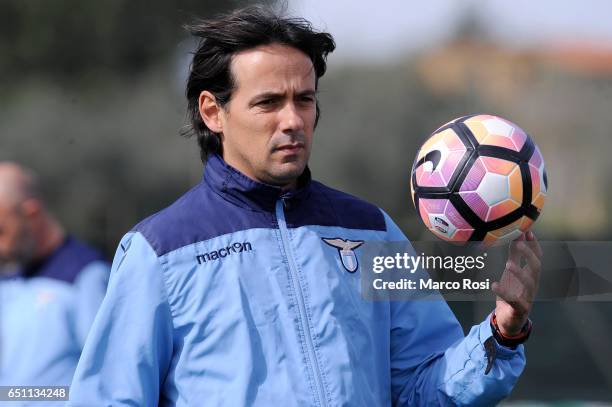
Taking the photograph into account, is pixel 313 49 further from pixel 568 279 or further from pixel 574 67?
pixel 574 67

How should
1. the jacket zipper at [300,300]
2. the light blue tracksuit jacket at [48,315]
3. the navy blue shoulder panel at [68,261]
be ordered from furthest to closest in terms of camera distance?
1. the navy blue shoulder panel at [68,261]
2. the light blue tracksuit jacket at [48,315]
3. the jacket zipper at [300,300]

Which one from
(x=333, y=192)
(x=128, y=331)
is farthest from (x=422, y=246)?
(x=128, y=331)

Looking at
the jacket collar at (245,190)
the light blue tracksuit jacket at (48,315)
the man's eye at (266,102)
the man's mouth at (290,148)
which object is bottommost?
the light blue tracksuit jacket at (48,315)

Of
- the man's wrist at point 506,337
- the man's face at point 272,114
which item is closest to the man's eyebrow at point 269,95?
the man's face at point 272,114

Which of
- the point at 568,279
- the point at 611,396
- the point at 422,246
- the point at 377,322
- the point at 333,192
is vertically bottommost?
the point at 611,396

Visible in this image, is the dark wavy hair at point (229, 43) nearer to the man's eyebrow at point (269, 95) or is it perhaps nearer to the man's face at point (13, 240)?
the man's eyebrow at point (269, 95)

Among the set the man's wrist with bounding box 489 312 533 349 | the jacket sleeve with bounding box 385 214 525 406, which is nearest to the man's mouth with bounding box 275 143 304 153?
the jacket sleeve with bounding box 385 214 525 406

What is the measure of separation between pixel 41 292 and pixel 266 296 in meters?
1.76

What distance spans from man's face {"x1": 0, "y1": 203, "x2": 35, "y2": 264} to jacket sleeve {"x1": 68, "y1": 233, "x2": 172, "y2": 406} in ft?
5.56

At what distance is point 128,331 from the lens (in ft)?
5.93

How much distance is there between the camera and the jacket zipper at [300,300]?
178 centimetres

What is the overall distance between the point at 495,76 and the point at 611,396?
144 cm

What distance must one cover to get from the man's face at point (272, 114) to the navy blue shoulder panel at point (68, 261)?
5.20 ft

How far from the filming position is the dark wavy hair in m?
1.99
